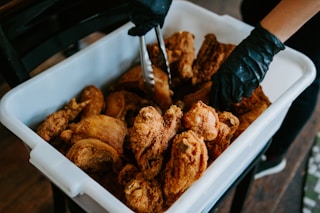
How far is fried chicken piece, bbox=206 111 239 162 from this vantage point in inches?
25.5

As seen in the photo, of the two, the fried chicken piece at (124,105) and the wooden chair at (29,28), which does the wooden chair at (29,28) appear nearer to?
the wooden chair at (29,28)

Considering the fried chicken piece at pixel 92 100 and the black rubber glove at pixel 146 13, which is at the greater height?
the black rubber glove at pixel 146 13

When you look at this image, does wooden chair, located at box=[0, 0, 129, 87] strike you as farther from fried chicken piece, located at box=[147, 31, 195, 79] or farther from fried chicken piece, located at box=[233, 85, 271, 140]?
fried chicken piece, located at box=[233, 85, 271, 140]

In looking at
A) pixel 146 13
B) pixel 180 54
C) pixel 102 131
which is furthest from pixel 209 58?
pixel 102 131

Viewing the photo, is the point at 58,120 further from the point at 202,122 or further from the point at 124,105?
the point at 202,122

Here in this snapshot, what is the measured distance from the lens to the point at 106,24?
2.89 feet

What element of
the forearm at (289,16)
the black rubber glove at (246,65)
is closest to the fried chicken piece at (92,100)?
the black rubber glove at (246,65)

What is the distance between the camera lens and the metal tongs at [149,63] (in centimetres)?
79

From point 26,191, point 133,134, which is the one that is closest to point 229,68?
→ point 133,134

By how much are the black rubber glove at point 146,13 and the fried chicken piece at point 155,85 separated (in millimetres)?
104

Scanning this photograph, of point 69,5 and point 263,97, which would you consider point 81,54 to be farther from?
point 263,97

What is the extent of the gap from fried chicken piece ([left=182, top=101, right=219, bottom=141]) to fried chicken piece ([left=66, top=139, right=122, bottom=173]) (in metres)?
0.13

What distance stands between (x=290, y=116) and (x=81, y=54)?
0.62m

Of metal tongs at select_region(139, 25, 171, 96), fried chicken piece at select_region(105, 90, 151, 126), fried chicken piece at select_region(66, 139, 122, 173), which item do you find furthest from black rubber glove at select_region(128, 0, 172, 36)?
fried chicken piece at select_region(66, 139, 122, 173)
